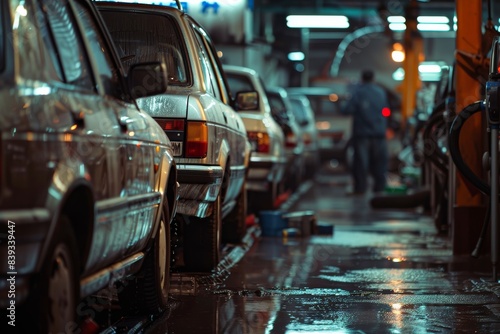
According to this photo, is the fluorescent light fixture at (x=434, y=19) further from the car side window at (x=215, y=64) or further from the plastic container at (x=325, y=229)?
Result: the car side window at (x=215, y=64)

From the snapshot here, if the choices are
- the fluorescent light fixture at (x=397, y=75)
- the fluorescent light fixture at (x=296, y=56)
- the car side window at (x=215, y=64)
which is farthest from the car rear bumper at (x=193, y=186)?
the fluorescent light fixture at (x=296, y=56)

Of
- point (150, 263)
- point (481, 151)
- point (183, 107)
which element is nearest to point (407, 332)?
point (150, 263)

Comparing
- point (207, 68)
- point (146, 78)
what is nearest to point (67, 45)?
point (146, 78)

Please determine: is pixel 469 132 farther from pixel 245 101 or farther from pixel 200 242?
pixel 200 242

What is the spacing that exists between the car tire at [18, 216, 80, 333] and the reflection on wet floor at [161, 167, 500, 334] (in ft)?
5.50

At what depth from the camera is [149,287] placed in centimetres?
700

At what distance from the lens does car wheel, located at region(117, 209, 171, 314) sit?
22.9 ft

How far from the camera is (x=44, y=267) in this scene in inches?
180

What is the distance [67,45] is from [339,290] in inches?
141

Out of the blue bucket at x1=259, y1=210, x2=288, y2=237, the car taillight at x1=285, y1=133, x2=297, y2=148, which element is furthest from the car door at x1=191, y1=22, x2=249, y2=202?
the car taillight at x1=285, y1=133, x2=297, y2=148

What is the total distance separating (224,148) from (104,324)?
8.64 ft

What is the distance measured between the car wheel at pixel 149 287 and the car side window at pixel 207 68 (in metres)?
2.24

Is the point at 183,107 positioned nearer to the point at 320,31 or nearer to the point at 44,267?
the point at 44,267

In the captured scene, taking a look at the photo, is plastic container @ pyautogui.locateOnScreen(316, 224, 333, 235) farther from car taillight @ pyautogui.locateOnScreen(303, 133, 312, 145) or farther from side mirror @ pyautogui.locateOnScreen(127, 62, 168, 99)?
car taillight @ pyautogui.locateOnScreen(303, 133, 312, 145)
